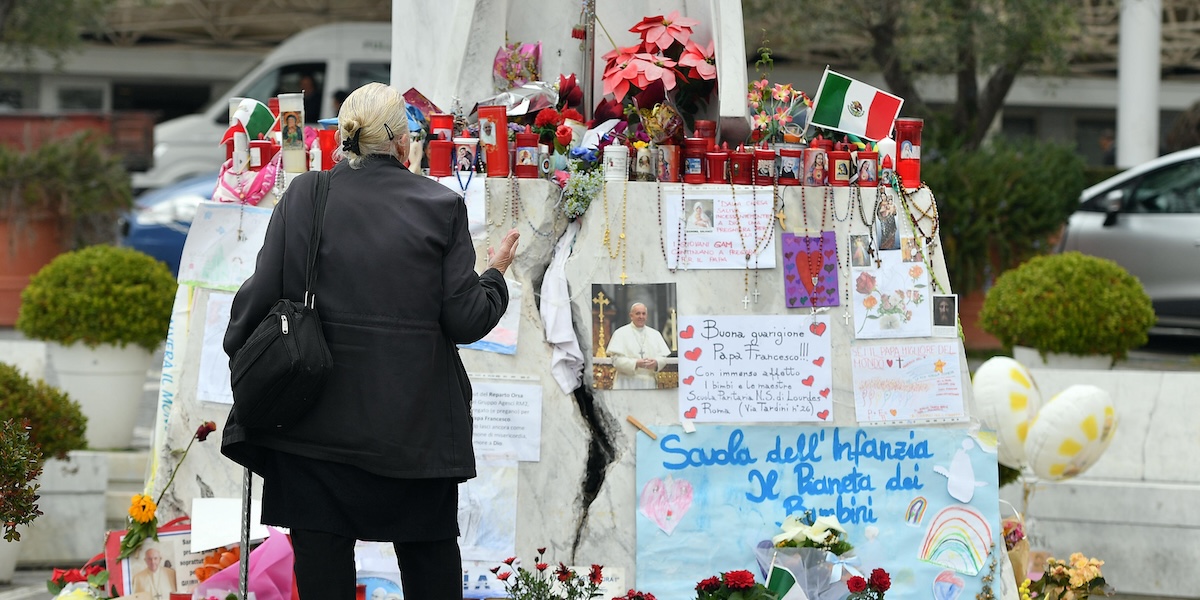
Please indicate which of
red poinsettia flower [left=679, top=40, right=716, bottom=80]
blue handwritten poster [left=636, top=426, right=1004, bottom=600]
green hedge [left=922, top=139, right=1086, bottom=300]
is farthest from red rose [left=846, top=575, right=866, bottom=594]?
green hedge [left=922, top=139, right=1086, bottom=300]

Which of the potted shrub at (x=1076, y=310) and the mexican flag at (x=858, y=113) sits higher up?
the mexican flag at (x=858, y=113)

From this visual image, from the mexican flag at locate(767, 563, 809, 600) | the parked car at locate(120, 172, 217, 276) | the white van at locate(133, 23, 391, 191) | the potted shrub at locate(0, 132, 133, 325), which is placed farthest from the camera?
the white van at locate(133, 23, 391, 191)

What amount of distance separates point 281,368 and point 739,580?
1.42m

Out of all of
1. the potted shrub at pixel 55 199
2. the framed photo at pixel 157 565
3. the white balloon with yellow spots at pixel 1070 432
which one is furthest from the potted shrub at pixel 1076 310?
the potted shrub at pixel 55 199

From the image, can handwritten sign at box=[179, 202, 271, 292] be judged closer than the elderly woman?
No

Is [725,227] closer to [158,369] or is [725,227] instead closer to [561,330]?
[561,330]

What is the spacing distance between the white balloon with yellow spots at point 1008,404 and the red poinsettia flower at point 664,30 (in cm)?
181

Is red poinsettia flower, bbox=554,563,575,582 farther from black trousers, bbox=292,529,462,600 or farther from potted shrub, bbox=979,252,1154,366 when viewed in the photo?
potted shrub, bbox=979,252,1154,366

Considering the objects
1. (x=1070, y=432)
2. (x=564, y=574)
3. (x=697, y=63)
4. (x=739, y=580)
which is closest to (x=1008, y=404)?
(x=1070, y=432)

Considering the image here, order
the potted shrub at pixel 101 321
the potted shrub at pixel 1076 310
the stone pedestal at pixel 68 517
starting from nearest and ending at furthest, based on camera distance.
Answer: the stone pedestal at pixel 68 517 < the potted shrub at pixel 101 321 < the potted shrub at pixel 1076 310

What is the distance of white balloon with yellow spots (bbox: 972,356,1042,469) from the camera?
5.27 metres

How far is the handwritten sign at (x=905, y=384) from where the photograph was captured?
434 cm

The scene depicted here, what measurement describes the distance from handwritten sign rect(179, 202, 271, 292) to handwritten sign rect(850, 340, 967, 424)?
2015 millimetres

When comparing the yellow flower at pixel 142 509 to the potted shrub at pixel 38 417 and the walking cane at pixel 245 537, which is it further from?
the walking cane at pixel 245 537
